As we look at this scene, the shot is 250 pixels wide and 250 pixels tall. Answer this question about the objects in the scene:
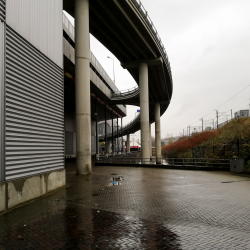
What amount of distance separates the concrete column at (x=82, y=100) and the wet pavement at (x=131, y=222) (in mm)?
7823

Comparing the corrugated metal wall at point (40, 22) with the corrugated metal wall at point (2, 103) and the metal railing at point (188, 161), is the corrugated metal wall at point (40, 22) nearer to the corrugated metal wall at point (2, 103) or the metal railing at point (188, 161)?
the corrugated metal wall at point (2, 103)

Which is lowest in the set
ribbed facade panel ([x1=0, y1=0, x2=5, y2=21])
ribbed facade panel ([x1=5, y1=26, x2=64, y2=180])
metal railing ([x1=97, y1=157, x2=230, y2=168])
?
metal railing ([x1=97, y1=157, x2=230, y2=168])

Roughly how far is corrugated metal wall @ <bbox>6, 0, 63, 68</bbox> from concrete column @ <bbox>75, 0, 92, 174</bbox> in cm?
547

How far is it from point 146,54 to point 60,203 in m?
25.7

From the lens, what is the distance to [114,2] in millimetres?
20281

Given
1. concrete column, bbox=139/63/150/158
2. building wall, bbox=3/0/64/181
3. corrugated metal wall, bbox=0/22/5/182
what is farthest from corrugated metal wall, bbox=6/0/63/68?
concrete column, bbox=139/63/150/158

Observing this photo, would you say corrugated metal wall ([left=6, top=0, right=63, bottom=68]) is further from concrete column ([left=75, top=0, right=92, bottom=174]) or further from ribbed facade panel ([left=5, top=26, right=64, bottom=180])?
concrete column ([left=75, top=0, right=92, bottom=174])

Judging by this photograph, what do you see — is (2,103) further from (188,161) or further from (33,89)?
(188,161)

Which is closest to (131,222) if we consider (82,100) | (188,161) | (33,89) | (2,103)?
(2,103)

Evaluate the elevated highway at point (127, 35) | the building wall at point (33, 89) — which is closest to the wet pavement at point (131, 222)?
the building wall at point (33, 89)

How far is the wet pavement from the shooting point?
16.0 ft

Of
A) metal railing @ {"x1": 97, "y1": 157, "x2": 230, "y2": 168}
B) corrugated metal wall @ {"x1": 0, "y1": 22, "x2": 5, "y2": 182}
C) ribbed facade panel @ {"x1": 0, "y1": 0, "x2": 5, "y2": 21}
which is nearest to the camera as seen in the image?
corrugated metal wall @ {"x1": 0, "y1": 22, "x2": 5, "y2": 182}

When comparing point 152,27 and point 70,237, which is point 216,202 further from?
point 152,27

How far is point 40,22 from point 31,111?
3.99 m
